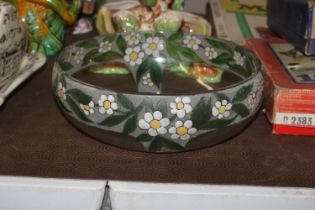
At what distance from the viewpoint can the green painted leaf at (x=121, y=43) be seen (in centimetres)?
52

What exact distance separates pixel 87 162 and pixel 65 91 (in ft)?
0.19

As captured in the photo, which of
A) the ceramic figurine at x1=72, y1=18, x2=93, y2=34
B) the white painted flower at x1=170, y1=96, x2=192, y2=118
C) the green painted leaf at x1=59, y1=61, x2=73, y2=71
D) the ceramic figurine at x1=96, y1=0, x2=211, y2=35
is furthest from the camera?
the ceramic figurine at x1=72, y1=18, x2=93, y2=34

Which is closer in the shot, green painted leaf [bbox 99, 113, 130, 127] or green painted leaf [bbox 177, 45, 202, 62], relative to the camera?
green painted leaf [bbox 99, 113, 130, 127]

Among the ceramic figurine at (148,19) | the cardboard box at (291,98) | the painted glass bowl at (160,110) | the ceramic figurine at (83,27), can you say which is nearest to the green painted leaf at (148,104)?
the painted glass bowl at (160,110)

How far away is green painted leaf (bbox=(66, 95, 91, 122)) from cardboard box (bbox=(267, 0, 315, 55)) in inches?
9.5

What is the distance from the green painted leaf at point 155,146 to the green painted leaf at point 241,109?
6 cm

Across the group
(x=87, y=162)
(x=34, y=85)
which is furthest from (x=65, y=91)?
(x=34, y=85)

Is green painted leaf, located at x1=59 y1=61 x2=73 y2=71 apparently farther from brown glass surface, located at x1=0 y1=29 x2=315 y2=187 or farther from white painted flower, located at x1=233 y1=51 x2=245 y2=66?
white painted flower, located at x1=233 y1=51 x2=245 y2=66

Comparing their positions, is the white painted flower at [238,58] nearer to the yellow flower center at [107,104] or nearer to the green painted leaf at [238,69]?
the green painted leaf at [238,69]

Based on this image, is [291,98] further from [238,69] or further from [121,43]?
[121,43]

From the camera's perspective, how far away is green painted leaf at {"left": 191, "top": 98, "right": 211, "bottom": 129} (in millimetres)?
334

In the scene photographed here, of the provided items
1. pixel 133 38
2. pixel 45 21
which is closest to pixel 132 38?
pixel 133 38

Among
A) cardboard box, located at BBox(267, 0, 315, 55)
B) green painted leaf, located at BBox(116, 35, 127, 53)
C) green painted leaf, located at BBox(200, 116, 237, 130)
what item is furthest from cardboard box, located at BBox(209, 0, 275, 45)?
green painted leaf, located at BBox(200, 116, 237, 130)

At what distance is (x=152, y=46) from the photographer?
526 millimetres
